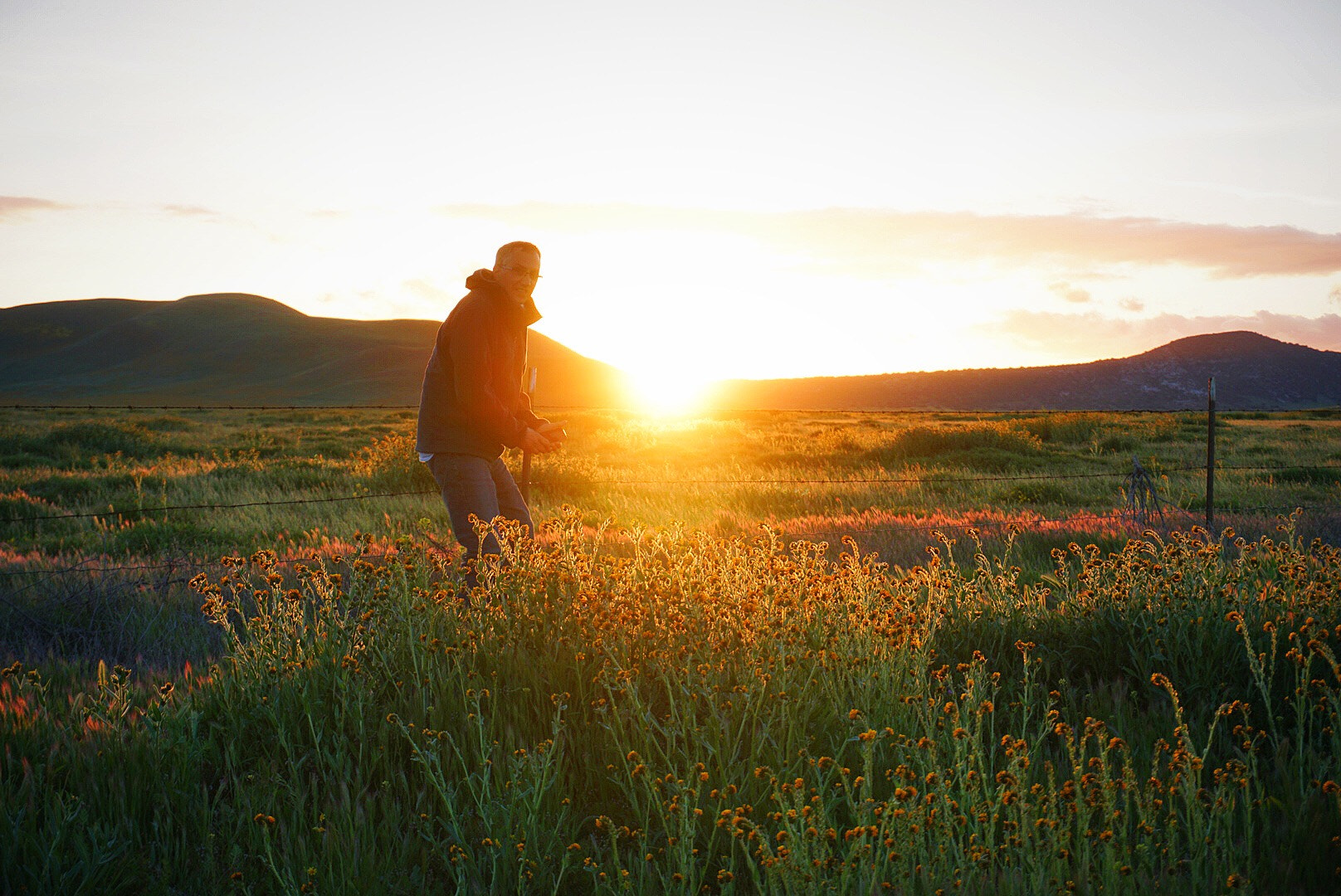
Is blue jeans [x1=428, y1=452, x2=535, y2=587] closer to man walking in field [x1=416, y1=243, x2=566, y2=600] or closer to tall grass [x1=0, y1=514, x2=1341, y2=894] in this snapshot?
man walking in field [x1=416, y1=243, x2=566, y2=600]

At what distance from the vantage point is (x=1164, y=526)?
8.25m

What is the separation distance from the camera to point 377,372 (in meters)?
111

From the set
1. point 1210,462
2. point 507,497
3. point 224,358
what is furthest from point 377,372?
point 507,497

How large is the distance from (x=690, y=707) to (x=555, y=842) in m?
0.67

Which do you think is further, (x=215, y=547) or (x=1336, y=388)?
(x=1336, y=388)

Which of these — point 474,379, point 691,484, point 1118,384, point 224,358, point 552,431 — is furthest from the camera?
point 224,358

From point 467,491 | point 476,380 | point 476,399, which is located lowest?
point 467,491

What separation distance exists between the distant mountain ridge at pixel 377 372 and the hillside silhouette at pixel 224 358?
0.35m

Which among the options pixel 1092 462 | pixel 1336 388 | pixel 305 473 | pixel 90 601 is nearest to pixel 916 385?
pixel 1336 388

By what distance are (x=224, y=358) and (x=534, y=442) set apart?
132196mm

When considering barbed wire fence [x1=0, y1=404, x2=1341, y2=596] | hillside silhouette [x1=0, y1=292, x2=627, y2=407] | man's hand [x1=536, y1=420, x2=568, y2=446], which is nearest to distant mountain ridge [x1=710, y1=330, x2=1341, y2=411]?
hillside silhouette [x1=0, y1=292, x2=627, y2=407]

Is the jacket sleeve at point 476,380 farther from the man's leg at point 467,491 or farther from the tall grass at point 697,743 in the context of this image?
the tall grass at point 697,743

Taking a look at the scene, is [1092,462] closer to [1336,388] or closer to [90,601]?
[90,601]

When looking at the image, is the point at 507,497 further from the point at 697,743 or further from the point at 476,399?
the point at 697,743
